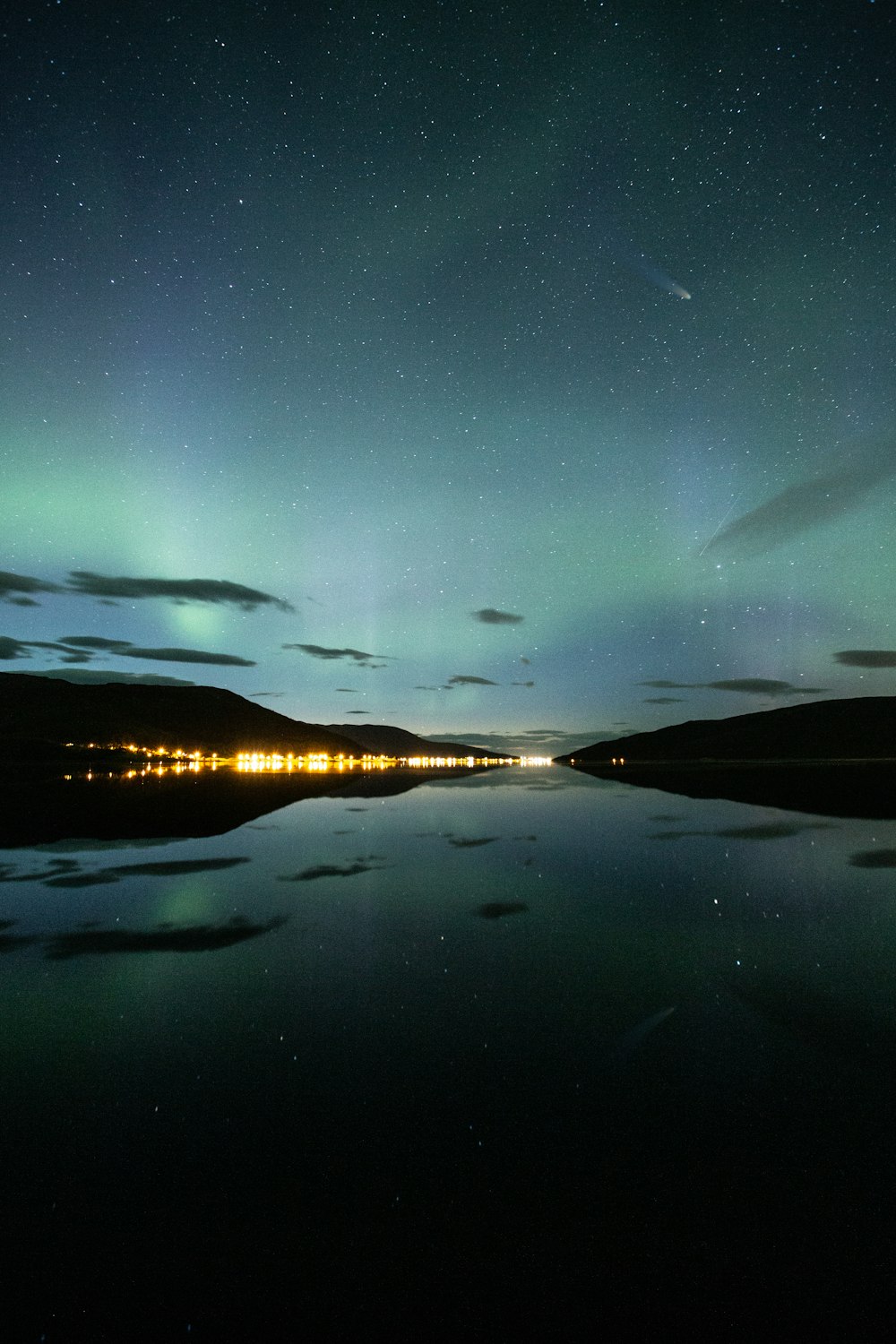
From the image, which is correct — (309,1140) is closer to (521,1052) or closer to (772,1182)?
(521,1052)

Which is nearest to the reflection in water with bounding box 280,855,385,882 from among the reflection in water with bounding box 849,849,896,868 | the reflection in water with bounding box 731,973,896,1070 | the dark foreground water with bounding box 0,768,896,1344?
the dark foreground water with bounding box 0,768,896,1344

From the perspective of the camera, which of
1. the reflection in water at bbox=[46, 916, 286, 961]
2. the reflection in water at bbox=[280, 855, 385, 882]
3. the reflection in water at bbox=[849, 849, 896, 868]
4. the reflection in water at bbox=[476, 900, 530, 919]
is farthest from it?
the reflection in water at bbox=[849, 849, 896, 868]

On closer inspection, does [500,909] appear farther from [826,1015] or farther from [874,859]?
[874,859]

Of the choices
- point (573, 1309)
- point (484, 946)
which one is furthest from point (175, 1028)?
point (573, 1309)

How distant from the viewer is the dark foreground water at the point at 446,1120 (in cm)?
462

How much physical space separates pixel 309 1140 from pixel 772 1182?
4.27 meters

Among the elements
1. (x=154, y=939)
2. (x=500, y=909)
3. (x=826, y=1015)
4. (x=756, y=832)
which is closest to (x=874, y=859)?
(x=756, y=832)

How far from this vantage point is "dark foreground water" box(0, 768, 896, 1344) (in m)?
4.62

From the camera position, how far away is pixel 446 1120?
666 cm

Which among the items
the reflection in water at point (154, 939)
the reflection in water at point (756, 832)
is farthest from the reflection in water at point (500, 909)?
the reflection in water at point (756, 832)

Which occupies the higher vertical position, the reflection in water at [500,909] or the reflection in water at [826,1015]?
the reflection in water at [500,909]

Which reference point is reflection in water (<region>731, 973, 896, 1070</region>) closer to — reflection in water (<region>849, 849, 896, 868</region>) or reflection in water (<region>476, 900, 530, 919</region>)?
reflection in water (<region>476, 900, 530, 919</region>)

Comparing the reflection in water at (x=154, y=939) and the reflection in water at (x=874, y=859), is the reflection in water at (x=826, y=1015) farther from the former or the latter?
the reflection in water at (x=874, y=859)

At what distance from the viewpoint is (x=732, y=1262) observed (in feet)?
15.9
